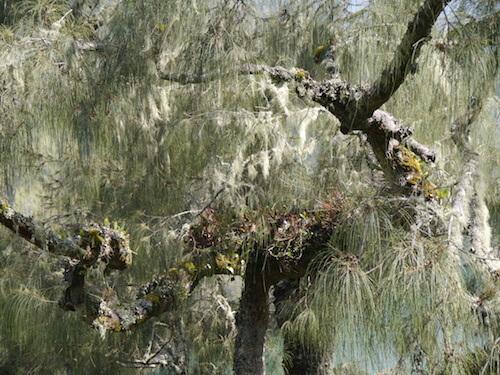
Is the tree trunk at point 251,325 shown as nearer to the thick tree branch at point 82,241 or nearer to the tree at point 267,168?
the tree at point 267,168

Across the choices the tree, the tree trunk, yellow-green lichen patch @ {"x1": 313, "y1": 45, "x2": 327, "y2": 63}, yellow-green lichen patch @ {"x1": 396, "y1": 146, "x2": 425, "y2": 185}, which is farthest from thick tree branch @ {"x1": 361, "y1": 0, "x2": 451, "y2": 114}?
the tree trunk

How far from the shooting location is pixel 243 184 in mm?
2230

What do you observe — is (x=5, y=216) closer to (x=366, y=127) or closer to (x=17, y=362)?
(x=366, y=127)

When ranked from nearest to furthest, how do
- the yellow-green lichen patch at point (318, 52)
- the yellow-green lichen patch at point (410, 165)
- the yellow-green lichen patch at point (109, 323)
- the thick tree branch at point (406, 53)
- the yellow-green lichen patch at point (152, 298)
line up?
1. the thick tree branch at point (406, 53)
2. the yellow-green lichen patch at point (410, 165)
3. the yellow-green lichen patch at point (109, 323)
4. the yellow-green lichen patch at point (152, 298)
5. the yellow-green lichen patch at point (318, 52)

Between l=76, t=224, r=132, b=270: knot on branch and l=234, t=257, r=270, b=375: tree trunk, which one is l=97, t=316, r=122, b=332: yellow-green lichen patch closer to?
l=76, t=224, r=132, b=270: knot on branch

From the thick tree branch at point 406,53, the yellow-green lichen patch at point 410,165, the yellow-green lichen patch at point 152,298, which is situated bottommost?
the yellow-green lichen patch at point 152,298

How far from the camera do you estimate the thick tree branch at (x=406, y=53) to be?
5.46ft

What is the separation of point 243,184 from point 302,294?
1.18ft

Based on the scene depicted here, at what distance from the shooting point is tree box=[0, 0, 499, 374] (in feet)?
5.49

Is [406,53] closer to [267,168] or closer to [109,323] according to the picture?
[267,168]

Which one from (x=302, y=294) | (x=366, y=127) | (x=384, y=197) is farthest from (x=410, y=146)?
(x=302, y=294)

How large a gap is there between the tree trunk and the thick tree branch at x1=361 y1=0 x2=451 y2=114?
60 cm

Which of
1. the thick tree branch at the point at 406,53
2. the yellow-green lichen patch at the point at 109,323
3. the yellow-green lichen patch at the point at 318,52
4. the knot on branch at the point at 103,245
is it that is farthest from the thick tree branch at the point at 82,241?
the yellow-green lichen patch at the point at 318,52

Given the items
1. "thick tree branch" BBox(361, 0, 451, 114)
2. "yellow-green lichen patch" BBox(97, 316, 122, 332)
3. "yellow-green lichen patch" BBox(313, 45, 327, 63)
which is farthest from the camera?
"yellow-green lichen patch" BBox(313, 45, 327, 63)
